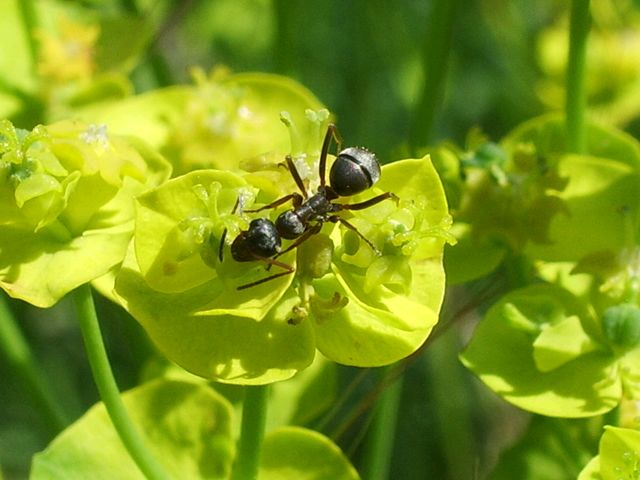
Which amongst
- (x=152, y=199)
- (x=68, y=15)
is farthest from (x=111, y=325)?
(x=152, y=199)

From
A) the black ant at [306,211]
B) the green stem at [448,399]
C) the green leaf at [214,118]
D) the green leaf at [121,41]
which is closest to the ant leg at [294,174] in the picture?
the black ant at [306,211]

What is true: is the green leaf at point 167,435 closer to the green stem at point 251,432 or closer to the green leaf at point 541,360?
the green stem at point 251,432

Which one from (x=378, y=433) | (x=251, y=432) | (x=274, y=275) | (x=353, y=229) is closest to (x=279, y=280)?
(x=274, y=275)

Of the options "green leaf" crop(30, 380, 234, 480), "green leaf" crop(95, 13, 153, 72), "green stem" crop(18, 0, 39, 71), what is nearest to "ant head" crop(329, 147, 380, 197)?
"green leaf" crop(30, 380, 234, 480)

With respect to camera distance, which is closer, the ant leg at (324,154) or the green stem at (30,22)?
the ant leg at (324,154)

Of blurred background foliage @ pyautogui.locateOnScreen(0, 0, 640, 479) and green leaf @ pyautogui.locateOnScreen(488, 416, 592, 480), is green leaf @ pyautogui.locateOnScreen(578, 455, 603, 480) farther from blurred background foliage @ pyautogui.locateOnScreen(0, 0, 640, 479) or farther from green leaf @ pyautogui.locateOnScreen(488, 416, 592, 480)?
blurred background foliage @ pyautogui.locateOnScreen(0, 0, 640, 479)

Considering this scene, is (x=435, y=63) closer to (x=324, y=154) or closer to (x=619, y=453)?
(x=324, y=154)
